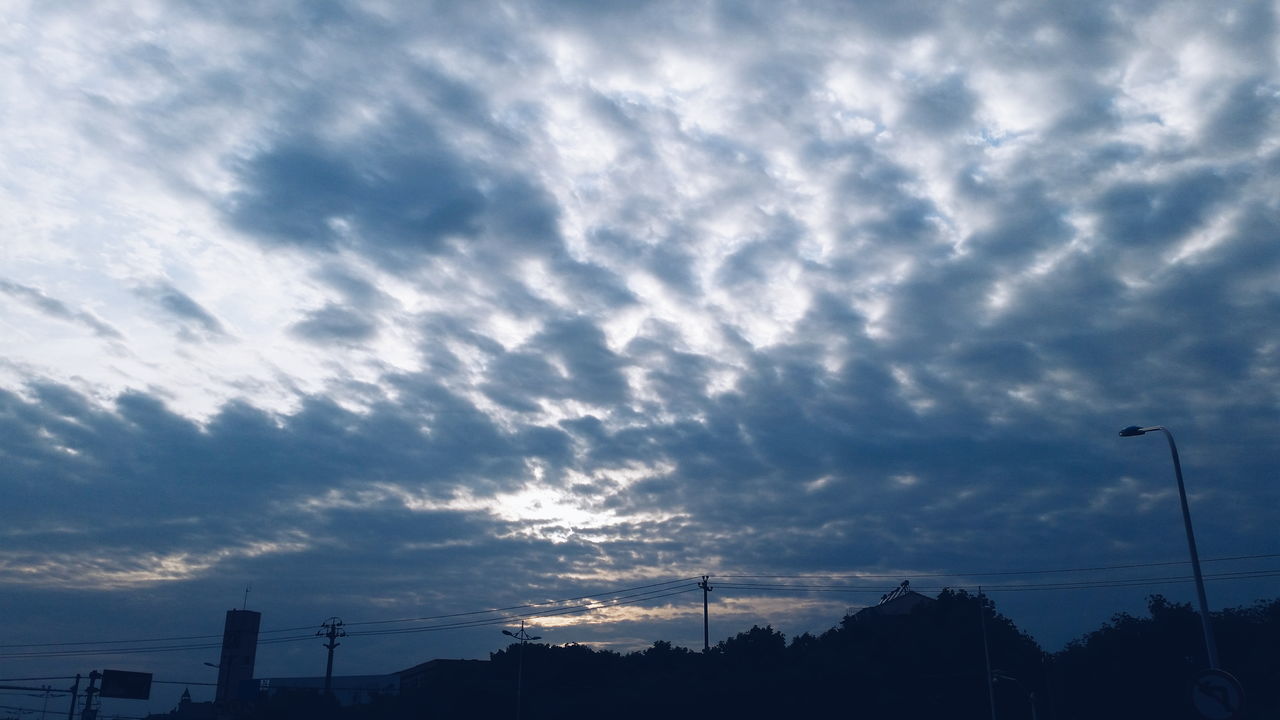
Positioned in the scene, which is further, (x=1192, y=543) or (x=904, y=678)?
(x=904, y=678)

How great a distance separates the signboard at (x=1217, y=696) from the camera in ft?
59.7

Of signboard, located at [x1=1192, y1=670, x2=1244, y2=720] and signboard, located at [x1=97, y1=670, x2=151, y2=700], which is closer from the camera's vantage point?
signboard, located at [x1=1192, y1=670, x2=1244, y2=720]

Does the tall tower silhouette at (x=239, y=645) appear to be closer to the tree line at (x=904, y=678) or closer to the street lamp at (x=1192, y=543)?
the tree line at (x=904, y=678)

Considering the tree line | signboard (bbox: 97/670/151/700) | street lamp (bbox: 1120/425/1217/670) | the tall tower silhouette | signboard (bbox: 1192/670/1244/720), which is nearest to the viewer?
signboard (bbox: 1192/670/1244/720)

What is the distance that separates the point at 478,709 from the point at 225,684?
322ft

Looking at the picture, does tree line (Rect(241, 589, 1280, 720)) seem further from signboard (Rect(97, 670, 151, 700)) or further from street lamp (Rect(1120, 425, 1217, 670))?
street lamp (Rect(1120, 425, 1217, 670))

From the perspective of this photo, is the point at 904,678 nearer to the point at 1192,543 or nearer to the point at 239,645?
the point at 1192,543

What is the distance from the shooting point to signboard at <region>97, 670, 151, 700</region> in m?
91.7

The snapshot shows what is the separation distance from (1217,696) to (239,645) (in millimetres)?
185342

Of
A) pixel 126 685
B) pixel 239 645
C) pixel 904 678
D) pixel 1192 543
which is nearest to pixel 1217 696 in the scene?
pixel 1192 543

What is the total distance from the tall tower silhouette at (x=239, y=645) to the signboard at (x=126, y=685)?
82214 millimetres

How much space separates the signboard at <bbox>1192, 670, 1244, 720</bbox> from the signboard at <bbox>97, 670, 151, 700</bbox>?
328ft

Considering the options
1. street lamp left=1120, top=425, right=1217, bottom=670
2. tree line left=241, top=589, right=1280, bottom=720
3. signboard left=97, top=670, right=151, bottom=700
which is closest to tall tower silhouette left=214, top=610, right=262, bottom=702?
tree line left=241, top=589, right=1280, bottom=720

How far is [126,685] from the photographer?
304ft
